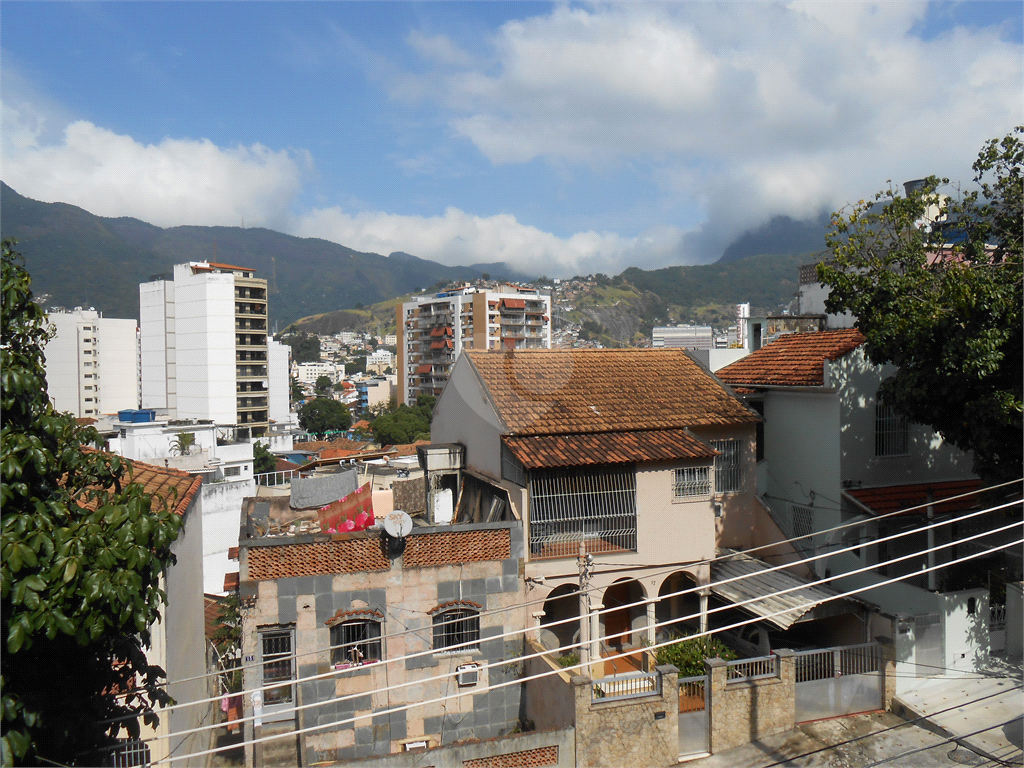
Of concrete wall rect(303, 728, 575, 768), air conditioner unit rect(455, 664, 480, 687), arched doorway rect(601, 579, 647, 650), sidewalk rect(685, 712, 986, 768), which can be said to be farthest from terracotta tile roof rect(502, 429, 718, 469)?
sidewalk rect(685, 712, 986, 768)

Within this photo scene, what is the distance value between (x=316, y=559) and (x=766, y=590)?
860 centimetres

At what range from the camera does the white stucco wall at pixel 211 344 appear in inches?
2913

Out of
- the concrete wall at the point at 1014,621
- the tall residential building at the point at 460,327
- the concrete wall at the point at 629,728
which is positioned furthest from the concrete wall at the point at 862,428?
the tall residential building at the point at 460,327

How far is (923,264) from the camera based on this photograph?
532 inches

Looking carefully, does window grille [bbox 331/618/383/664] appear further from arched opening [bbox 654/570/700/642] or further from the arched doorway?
arched opening [bbox 654/570/700/642]

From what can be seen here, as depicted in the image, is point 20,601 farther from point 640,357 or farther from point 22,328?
point 640,357

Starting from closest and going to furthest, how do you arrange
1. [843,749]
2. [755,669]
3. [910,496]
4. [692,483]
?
[843,749] → [755,669] → [692,483] → [910,496]

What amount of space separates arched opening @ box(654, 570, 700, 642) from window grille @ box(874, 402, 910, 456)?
214 inches

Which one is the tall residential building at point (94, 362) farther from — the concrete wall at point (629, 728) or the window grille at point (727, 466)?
the concrete wall at point (629, 728)

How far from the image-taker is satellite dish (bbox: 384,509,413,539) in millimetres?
12619

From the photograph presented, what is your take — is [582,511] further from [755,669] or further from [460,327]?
[460,327]

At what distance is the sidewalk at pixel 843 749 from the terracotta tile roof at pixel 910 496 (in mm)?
4684

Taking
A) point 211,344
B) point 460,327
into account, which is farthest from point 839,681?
point 460,327

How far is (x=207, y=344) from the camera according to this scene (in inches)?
2913
